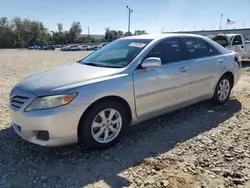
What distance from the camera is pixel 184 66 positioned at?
4.43 metres

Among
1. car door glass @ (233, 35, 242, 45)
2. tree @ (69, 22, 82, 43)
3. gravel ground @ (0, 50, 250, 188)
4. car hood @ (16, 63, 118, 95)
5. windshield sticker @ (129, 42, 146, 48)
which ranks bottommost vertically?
gravel ground @ (0, 50, 250, 188)

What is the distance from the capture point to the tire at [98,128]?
10.8ft

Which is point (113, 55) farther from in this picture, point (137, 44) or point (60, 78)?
point (60, 78)

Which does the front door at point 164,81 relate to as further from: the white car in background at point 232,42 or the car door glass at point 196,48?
the white car in background at point 232,42

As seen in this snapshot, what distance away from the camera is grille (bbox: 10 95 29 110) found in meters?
3.29

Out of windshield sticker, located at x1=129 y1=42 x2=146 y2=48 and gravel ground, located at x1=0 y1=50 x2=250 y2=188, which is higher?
windshield sticker, located at x1=129 y1=42 x2=146 y2=48

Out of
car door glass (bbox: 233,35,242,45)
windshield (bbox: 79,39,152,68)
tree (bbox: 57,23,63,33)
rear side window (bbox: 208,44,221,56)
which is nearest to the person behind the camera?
windshield (bbox: 79,39,152,68)

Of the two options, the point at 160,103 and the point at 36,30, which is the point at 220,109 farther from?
the point at 36,30

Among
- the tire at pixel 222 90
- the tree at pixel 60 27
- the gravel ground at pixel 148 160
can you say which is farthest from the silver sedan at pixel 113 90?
the tree at pixel 60 27

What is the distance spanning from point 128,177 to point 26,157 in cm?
140

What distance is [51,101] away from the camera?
3.13 meters

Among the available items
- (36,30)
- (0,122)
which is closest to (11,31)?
(36,30)

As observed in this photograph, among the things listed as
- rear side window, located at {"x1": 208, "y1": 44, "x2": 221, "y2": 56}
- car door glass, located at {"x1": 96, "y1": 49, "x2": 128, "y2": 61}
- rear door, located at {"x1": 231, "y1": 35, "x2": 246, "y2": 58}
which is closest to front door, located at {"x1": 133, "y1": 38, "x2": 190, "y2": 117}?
car door glass, located at {"x1": 96, "y1": 49, "x2": 128, "y2": 61}

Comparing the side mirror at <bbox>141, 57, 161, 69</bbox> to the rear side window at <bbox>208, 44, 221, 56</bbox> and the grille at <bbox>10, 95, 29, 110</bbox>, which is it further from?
the rear side window at <bbox>208, 44, 221, 56</bbox>
